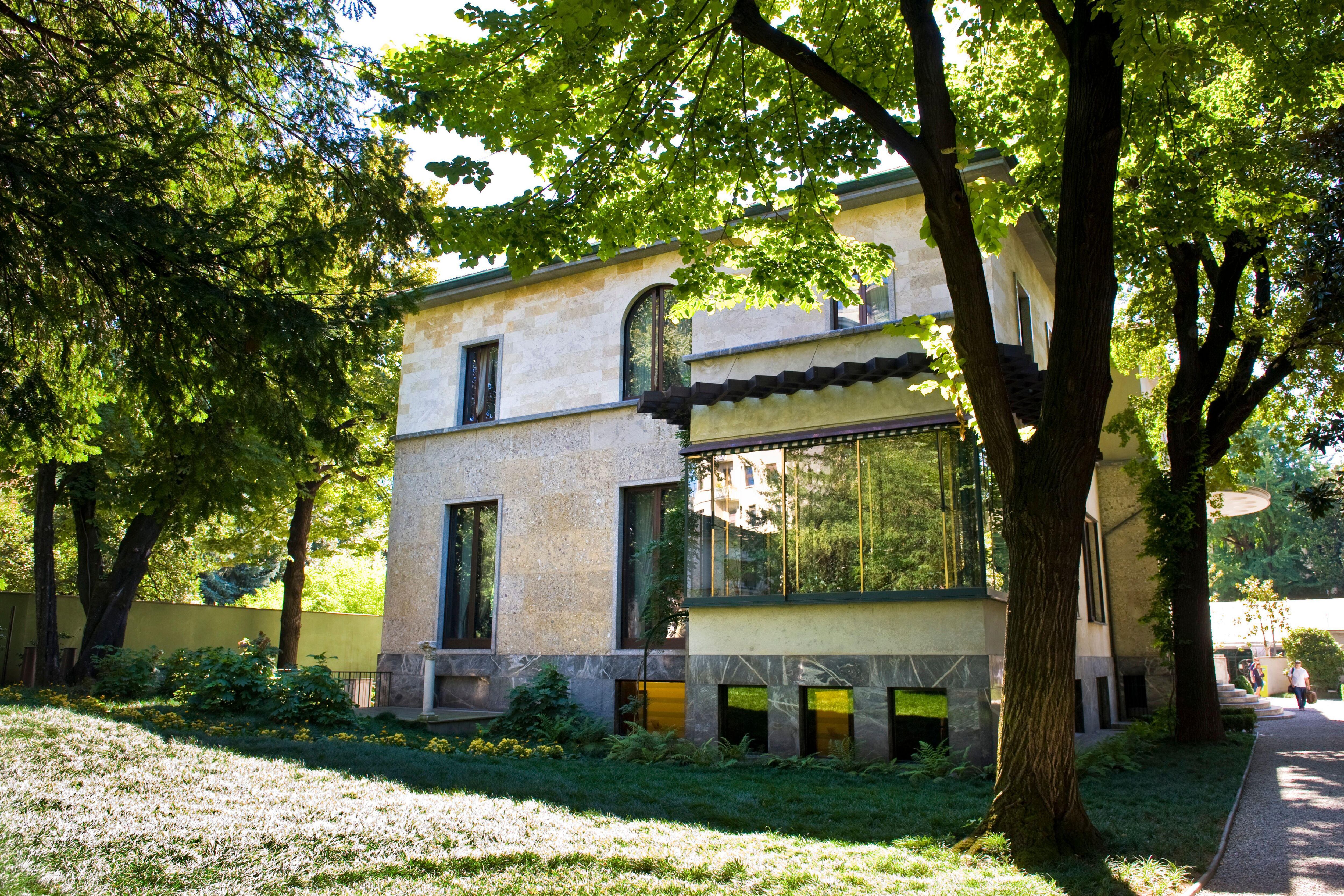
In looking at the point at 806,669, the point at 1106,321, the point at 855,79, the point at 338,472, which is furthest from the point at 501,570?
the point at 1106,321

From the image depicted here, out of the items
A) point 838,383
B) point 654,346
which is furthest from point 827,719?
point 654,346

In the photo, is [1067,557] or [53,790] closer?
[1067,557]

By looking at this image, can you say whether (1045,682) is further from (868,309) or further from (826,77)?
(868,309)

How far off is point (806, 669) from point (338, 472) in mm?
16732

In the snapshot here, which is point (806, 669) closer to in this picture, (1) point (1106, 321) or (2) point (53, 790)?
(1) point (1106, 321)

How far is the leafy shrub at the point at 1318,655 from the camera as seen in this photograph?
3259 centimetres

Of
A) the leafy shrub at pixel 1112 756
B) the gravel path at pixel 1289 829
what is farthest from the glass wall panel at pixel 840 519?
the gravel path at pixel 1289 829

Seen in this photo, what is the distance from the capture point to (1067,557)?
21.8ft

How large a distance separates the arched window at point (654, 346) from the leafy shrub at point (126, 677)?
9.38m

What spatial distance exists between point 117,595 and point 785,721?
46.7 feet

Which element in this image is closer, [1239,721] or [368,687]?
[1239,721]

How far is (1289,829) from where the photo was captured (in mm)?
7621

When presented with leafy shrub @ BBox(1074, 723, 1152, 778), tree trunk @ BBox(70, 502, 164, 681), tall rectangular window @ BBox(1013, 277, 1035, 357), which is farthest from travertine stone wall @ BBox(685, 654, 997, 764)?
tree trunk @ BBox(70, 502, 164, 681)

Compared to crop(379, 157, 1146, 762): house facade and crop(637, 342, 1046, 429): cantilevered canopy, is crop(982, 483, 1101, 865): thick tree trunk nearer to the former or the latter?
crop(637, 342, 1046, 429): cantilevered canopy
